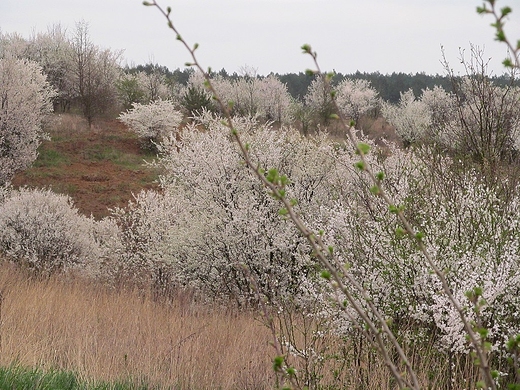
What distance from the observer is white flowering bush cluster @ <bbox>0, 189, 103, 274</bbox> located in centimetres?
1228

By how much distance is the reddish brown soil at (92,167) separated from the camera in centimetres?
2357

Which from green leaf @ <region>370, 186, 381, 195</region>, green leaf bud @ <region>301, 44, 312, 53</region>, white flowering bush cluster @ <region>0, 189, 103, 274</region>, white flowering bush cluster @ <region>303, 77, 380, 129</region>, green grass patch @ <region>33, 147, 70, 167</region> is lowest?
white flowering bush cluster @ <region>0, 189, 103, 274</region>

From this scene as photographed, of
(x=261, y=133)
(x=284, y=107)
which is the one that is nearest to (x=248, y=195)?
(x=261, y=133)

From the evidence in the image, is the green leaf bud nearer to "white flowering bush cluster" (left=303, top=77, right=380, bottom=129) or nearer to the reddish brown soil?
the reddish brown soil

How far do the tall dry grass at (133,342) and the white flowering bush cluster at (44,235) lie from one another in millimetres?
4800

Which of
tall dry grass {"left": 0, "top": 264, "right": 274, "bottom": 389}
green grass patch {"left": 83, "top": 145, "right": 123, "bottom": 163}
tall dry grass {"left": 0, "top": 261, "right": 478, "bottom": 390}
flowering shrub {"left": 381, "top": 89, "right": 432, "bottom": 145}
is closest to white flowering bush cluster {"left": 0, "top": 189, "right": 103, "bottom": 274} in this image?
tall dry grass {"left": 0, "top": 264, "right": 274, "bottom": 389}

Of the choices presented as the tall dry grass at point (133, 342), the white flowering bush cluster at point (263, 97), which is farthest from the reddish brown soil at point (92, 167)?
the tall dry grass at point (133, 342)

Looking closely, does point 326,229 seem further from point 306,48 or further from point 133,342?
point 306,48

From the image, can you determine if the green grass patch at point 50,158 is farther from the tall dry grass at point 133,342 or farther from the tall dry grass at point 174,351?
the tall dry grass at point 174,351

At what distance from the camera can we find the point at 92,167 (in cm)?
2747

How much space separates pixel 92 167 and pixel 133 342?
76.5 feet

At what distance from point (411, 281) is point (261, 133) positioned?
5.38 metres

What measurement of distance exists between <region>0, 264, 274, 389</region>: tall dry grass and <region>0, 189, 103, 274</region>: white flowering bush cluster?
4.80m

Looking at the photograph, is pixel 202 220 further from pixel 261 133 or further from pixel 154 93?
pixel 154 93
